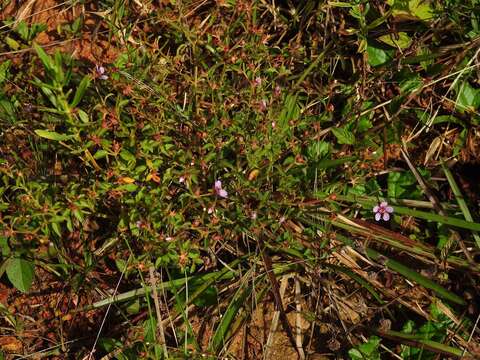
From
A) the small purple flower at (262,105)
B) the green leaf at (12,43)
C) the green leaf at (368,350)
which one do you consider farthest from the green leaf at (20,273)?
the green leaf at (368,350)

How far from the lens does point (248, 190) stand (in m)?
2.44

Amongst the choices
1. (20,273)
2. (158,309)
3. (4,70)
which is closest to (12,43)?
(4,70)

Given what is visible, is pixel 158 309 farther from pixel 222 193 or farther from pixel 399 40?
Result: pixel 399 40

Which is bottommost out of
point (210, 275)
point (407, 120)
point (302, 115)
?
point (210, 275)

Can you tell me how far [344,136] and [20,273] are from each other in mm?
1389

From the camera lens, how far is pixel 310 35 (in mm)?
2834

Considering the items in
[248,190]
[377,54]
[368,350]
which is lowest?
[368,350]

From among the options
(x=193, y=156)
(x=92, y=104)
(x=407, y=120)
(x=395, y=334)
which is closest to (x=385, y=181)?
(x=407, y=120)

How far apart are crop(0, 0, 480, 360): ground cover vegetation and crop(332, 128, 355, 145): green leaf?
1 centimetres

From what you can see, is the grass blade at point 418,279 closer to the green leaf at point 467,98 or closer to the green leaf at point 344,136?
the green leaf at point 344,136

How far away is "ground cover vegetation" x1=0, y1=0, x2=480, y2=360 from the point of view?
239 centimetres

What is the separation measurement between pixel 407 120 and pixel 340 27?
494mm

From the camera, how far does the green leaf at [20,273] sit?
250 centimetres

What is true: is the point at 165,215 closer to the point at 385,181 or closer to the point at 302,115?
the point at 302,115
